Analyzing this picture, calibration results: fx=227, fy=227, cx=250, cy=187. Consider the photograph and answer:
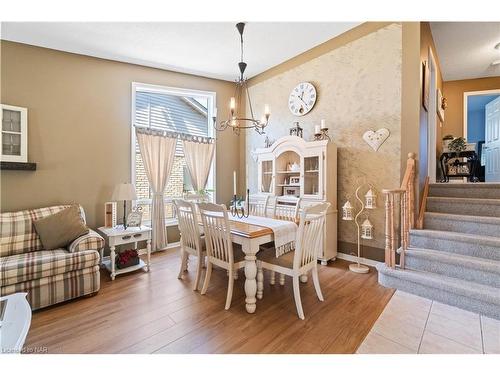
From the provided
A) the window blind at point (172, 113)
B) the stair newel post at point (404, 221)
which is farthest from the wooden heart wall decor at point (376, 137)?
the window blind at point (172, 113)

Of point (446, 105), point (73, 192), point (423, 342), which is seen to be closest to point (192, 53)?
point (73, 192)

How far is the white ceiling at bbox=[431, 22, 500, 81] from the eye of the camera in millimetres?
3123

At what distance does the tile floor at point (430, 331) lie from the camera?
1527mm

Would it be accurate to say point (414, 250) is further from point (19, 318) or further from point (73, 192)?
point (73, 192)

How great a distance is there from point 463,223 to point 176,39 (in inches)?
161

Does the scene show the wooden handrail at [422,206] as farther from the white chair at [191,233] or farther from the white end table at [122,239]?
the white end table at [122,239]

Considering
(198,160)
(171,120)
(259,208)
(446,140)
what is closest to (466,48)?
(446,140)

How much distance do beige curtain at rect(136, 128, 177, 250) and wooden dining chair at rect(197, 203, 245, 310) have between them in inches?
65.8

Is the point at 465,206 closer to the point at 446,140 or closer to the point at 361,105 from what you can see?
the point at 361,105

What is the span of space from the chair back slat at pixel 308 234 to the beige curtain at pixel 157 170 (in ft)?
8.01

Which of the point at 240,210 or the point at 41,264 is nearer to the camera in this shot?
the point at 41,264

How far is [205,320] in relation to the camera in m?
1.85

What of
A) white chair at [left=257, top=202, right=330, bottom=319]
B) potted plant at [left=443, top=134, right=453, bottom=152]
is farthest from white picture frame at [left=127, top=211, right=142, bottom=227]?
potted plant at [left=443, top=134, right=453, bottom=152]

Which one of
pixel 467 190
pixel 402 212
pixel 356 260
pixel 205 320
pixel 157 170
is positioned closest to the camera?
pixel 205 320
